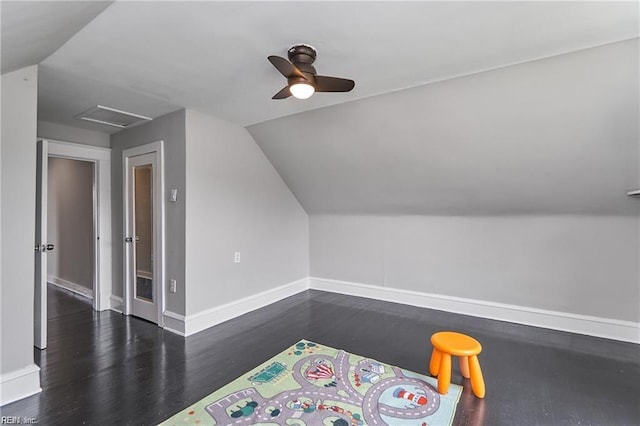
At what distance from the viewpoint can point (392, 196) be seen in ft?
13.5

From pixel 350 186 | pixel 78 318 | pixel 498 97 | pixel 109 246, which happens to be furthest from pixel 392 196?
pixel 78 318

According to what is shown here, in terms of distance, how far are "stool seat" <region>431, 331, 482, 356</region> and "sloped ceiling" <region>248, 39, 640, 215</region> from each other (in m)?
1.78

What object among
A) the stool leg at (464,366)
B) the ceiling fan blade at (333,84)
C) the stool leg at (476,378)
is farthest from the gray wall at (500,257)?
the ceiling fan blade at (333,84)

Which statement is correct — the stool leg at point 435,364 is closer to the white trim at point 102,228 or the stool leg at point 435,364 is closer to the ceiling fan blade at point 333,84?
the ceiling fan blade at point 333,84

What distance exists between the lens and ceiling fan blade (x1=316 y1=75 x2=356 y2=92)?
204 centimetres

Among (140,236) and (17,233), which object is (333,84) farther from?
(140,236)

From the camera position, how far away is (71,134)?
12.5ft

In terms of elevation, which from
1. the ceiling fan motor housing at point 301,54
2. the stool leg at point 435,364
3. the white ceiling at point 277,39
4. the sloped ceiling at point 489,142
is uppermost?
the white ceiling at point 277,39

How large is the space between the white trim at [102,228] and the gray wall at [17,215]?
191cm

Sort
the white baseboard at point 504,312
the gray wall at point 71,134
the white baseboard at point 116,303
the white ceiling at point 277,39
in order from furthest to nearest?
Result: the white baseboard at point 116,303
the gray wall at point 71,134
the white baseboard at point 504,312
the white ceiling at point 277,39

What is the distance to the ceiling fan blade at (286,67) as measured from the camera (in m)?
1.81

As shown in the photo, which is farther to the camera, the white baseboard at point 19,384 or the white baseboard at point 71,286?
the white baseboard at point 71,286

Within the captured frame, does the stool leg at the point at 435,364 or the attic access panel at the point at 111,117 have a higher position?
the attic access panel at the point at 111,117

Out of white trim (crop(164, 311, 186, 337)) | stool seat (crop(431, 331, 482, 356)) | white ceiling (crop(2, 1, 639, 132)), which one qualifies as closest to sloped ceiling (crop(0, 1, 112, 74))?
white ceiling (crop(2, 1, 639, 132))
